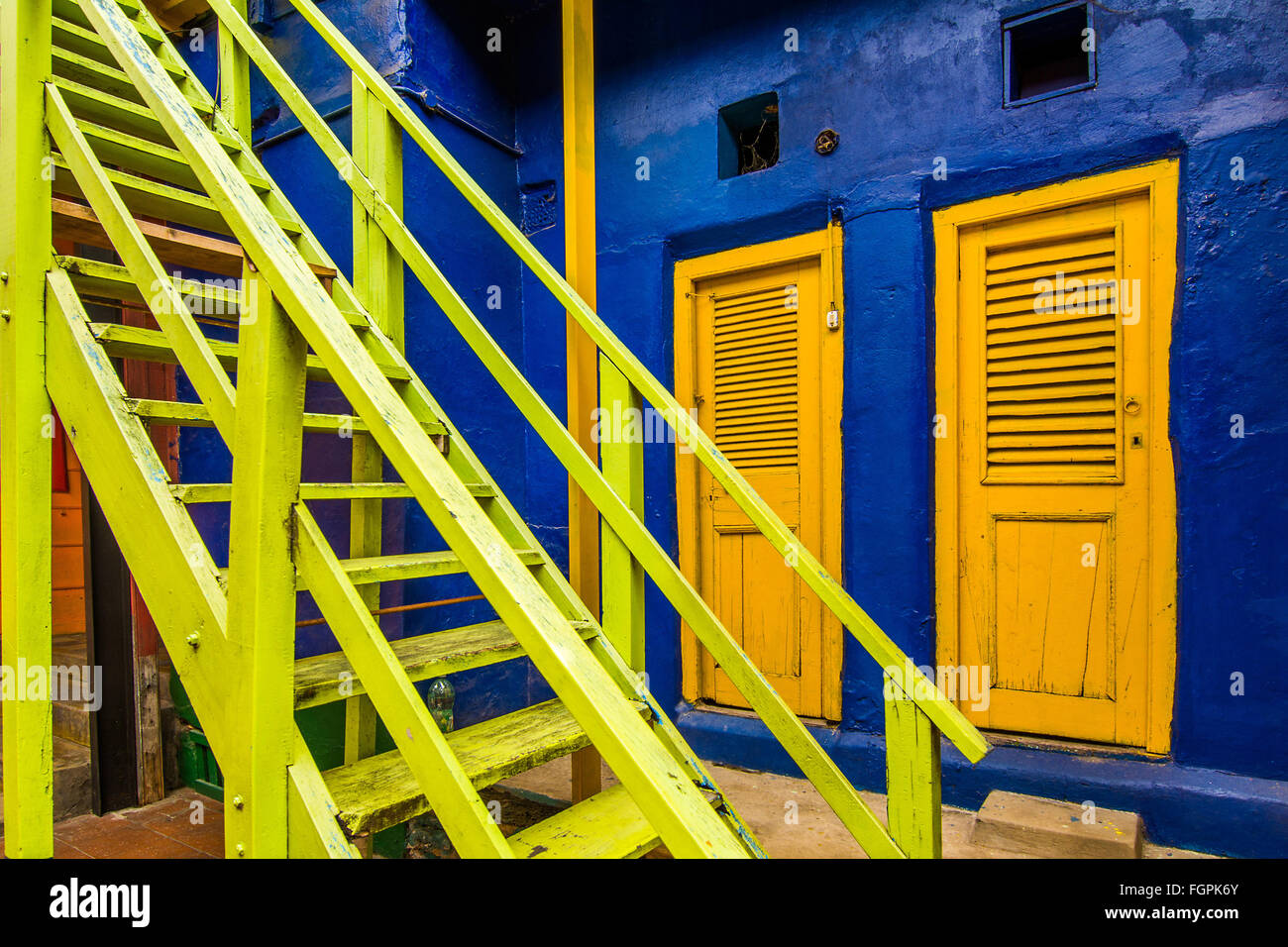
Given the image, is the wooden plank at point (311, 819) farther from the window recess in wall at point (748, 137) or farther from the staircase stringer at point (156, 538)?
the window recess in wall at point (748, 137)

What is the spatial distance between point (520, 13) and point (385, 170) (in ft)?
7.41

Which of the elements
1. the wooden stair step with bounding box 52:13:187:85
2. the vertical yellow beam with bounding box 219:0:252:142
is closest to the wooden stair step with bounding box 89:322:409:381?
the wooden stair step with bounding box 52:13:187:85

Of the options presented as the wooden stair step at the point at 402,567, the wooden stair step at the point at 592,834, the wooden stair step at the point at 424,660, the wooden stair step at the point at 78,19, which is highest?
the wooden stair step at the point at 78,19

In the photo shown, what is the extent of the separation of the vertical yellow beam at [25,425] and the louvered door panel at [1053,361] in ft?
12.1

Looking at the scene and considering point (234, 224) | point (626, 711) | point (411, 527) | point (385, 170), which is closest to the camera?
point (626, 711)

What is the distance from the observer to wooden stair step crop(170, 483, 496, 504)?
192cm

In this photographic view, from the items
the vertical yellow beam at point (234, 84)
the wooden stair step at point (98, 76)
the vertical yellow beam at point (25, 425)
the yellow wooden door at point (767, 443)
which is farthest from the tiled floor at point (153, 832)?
the vertical yellow beam at point (234, 84)

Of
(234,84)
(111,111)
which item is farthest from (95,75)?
(234,84)

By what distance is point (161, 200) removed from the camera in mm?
2594

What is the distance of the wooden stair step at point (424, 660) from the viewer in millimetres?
1786

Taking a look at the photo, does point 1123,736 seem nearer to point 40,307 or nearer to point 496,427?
point 496,427

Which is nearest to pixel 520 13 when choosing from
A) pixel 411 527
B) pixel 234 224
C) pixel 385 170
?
pixel 385 170

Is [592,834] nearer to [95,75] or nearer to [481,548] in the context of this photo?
[481,548]

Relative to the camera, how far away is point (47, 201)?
2.40m
